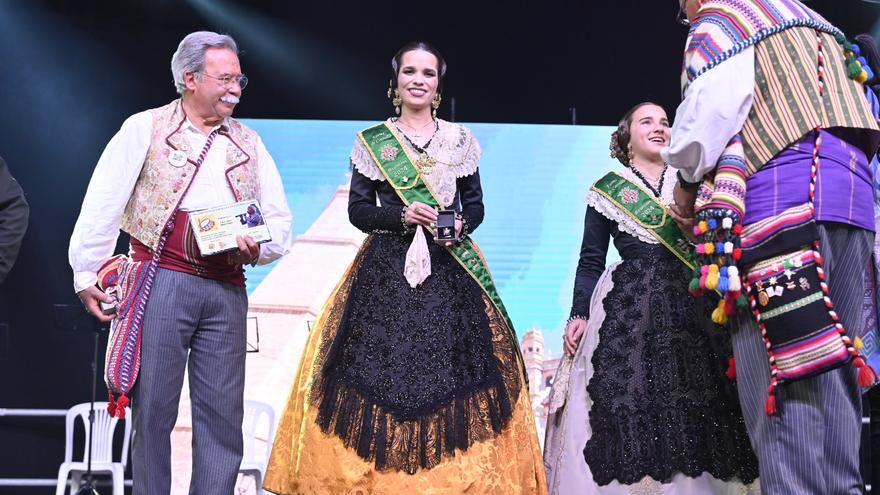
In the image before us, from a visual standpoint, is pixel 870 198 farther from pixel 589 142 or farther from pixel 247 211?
pixel 589 142

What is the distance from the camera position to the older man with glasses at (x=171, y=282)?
2777 mm

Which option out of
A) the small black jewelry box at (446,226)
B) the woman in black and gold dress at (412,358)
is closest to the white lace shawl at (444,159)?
the woman in black and gold dress at (412,358)

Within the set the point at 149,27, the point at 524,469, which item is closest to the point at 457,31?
the point at 149,27

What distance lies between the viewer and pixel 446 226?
110 inches

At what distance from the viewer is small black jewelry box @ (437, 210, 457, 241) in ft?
9.20

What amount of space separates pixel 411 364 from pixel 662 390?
0.72 meters

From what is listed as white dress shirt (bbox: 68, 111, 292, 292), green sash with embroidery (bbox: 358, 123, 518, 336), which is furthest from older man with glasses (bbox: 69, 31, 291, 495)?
green sash with embroidery (bbox: 358, 123, 518, 336)

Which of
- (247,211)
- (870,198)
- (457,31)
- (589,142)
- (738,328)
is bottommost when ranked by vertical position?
Result: (738,328)

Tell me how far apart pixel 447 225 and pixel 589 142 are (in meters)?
2.39

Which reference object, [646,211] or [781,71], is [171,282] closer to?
[646,211]

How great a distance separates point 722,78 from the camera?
2.01 m

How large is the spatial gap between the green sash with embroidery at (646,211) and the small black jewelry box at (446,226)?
602 millimetres

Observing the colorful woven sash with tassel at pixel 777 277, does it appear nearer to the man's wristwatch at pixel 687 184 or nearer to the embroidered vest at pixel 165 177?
the man's wristwatch at pixel 687 184

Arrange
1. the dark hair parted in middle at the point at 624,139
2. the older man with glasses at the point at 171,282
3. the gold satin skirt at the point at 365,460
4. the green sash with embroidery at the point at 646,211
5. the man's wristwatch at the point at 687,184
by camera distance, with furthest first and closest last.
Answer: the dark hair parted in middle at the point at 624,139 → the green sash with embroidery at the point at 646,211 → the older man with glasses at the point at 171,282 → the gold satin skirt at the point at 365,460 → the man's wristwatch at the point at 687,184
